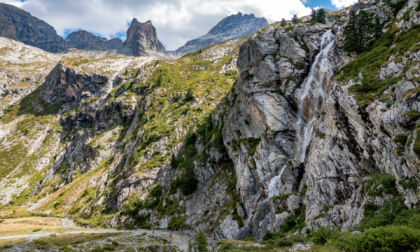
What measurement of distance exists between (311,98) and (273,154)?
1383 cm

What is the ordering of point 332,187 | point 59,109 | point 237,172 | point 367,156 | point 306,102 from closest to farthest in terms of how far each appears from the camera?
1. point 367,156
2. point 332,187
3. point 306,102
4. point 237,172
5. point 59,109

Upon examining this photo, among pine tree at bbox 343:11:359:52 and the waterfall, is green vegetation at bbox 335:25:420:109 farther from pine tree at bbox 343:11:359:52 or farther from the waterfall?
the waterfall

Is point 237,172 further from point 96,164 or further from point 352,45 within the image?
point 96,164

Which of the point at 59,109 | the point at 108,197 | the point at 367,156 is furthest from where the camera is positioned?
the point at 59,109

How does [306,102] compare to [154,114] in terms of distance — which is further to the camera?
[154,114]

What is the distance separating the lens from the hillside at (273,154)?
20.6 metres

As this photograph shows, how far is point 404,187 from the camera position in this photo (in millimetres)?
17250

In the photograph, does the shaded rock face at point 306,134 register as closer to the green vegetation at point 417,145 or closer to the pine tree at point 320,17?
the green vegetation at point 417,145

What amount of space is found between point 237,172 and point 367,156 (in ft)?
112

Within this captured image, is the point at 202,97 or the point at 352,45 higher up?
the point at 202,97

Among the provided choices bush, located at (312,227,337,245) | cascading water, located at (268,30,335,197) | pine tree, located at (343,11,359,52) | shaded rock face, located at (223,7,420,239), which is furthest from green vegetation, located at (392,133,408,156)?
pine tree, located at (343,11,359,52)

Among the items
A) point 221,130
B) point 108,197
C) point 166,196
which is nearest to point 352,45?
point 221,130

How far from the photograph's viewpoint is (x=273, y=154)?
155ft

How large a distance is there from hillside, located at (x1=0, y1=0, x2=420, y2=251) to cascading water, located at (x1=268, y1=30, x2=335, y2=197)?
0.99 ft
